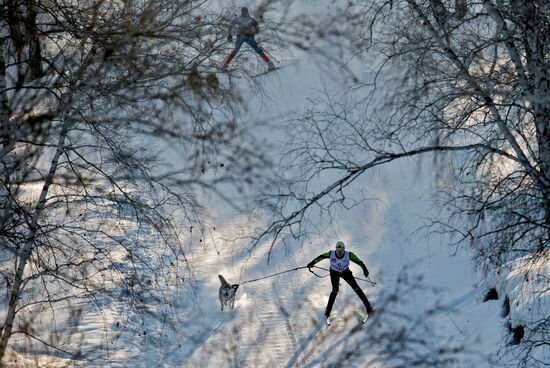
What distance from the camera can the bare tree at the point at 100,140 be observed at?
8.64 meters

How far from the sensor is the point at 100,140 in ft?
32.7

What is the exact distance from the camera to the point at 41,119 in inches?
305

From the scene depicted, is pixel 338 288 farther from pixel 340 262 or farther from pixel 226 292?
pixel 226 292

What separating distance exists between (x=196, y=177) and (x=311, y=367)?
5071 millimetres

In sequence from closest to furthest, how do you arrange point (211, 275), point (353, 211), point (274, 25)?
point (211, 275), point (353, 211), point (274, 25)

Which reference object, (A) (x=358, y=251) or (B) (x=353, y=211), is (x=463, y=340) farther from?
(B) (x=353, y=211)

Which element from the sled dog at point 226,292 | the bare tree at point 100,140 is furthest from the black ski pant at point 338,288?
the bare tree at point 100,140

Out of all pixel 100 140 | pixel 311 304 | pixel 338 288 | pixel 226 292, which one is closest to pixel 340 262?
pixel 338 288

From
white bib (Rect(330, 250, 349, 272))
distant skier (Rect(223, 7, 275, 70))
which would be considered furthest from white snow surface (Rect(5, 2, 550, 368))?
distant skier (Rect(223, 7, 275, 70))

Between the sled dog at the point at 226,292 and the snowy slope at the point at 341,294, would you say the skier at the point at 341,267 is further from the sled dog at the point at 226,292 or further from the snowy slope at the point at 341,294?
the sled dog at the point at 226,292

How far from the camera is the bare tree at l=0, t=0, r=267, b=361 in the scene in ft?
28.3

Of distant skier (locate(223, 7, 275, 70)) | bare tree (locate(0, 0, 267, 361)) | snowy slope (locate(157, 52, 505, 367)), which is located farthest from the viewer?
distant skier (locate(223, 7, 275, 70))

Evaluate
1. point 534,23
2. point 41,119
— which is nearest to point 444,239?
point 534,23

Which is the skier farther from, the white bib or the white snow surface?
the white snow surface
